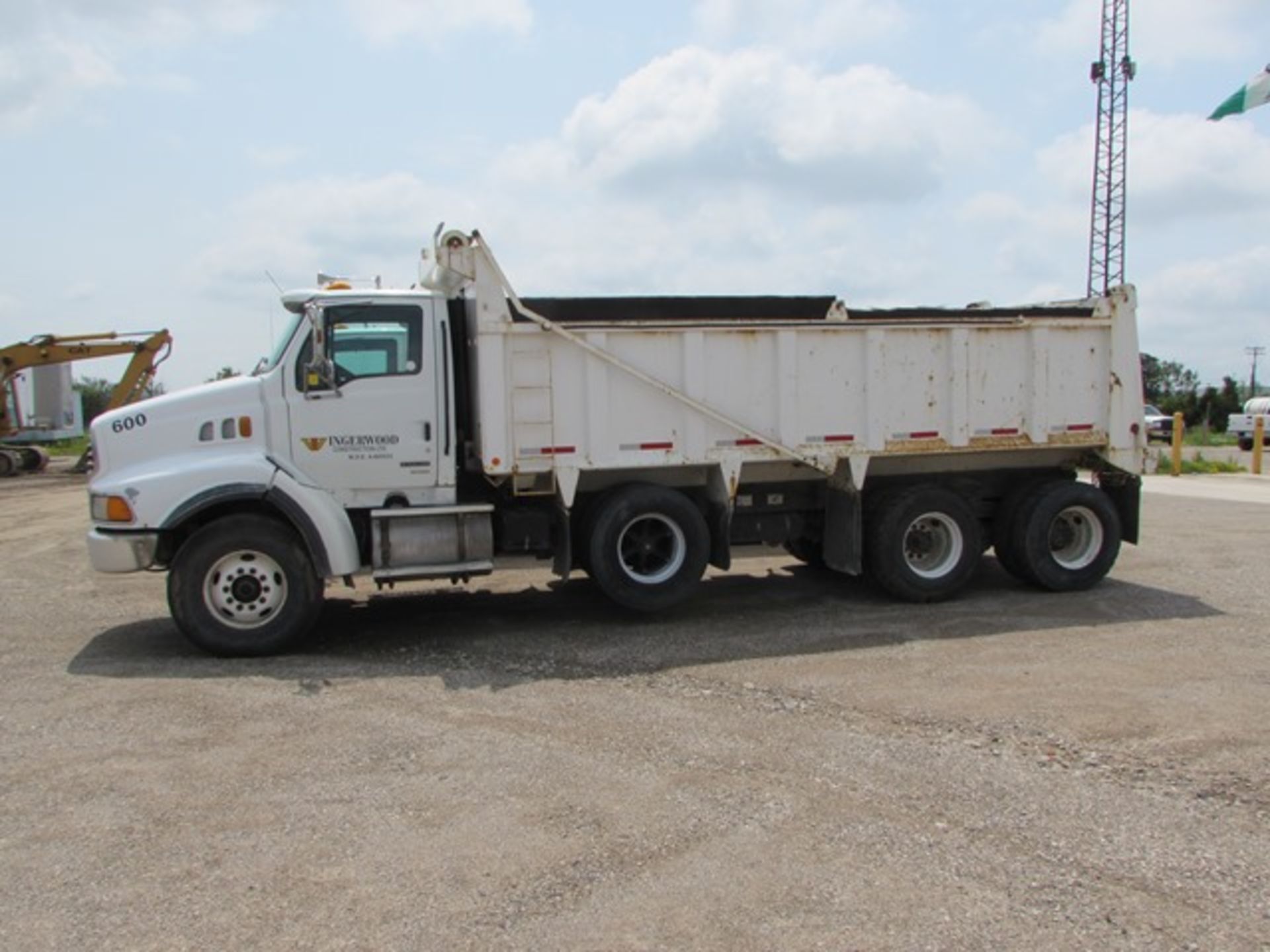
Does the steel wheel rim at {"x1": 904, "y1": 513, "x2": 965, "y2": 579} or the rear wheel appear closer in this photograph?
the rear wheel

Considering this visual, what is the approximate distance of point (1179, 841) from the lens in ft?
14.8

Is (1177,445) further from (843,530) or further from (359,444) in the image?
(359,444)

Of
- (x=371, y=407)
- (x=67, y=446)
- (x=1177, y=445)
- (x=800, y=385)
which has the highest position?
(x=800, y=385)

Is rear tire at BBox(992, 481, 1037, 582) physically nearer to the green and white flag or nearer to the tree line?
the green and white flag

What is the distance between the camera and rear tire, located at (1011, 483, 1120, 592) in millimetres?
9820

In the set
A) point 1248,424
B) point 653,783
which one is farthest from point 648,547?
point 1248,424

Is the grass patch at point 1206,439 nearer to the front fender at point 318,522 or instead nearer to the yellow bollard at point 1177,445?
the yellow bollard at point 1177,445

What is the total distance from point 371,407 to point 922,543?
16.3 ft

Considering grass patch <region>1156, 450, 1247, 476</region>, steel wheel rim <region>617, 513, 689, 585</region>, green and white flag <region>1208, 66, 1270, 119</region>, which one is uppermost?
green and white flag <region>1208, 66, 1270, 119</region>

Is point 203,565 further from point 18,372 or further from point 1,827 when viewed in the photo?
point 18,372

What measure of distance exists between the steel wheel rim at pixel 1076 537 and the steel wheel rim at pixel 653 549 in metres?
3.60

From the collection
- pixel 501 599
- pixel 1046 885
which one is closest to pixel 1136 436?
pixel 501 599

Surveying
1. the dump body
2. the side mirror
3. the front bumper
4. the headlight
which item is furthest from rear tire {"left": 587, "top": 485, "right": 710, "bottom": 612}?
the headlight

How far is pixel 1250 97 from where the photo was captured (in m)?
19.4
